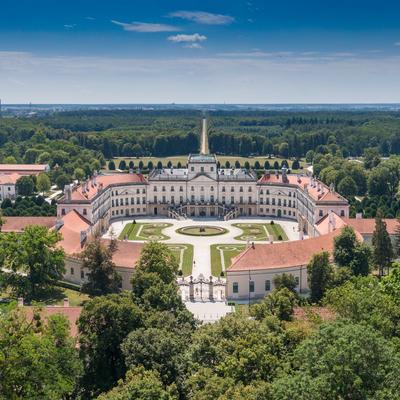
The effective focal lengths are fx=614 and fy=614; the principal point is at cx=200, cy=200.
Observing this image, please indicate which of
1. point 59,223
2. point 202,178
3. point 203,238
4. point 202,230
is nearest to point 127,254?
point 59,223

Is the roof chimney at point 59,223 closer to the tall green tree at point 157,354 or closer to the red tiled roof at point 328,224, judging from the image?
the red tiled roof at point 328,224

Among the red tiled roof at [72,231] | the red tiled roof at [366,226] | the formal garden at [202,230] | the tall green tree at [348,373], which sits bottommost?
the formal garden at [202,230]

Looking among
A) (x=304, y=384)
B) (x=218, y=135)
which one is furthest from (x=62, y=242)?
(x=218, y=135)

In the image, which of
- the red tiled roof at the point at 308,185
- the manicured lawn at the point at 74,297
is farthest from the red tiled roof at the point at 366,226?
the manicured lawn at the point at 74,297

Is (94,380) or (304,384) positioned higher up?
(304,384)

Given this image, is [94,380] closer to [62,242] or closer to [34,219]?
[62,242]

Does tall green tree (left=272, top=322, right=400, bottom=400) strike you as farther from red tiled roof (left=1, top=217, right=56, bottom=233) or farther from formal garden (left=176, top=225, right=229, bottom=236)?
formal garden (left=176, top=225, right=229, bottom=236)
